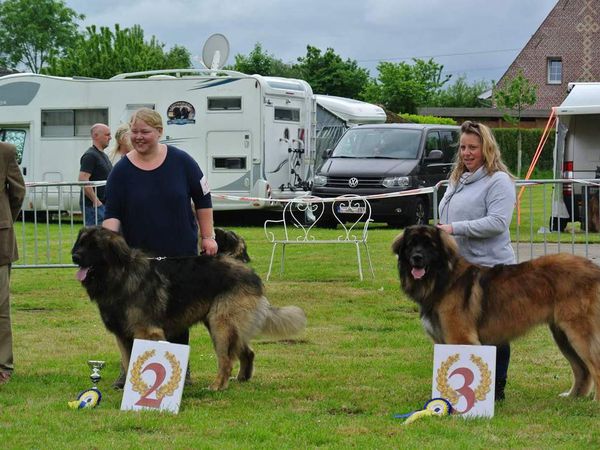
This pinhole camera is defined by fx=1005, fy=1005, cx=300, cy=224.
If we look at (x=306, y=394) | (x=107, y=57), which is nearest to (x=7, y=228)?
(x=306, y=394)

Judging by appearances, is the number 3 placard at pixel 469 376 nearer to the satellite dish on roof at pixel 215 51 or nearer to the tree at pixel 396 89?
the satellite dish on roof at pixel 215 51

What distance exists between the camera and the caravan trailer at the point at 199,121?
20062 mm

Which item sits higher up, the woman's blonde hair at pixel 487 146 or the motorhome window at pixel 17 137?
the motorhome window at pixel 17 137

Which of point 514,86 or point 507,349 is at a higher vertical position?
point 514,86

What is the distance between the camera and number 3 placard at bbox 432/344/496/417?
243 inches

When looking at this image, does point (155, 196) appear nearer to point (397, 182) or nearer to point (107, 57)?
point (397, 182)

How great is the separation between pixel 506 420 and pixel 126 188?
2951mm

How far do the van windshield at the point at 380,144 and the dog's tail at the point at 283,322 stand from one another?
12.9 m

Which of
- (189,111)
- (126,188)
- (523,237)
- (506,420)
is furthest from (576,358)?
(189,111)

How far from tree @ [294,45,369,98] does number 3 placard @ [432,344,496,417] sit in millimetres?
45429

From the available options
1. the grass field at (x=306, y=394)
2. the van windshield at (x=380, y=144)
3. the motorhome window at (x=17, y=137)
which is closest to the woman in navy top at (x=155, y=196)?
the grass field at (x=306, y=394)

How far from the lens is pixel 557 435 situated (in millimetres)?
5758

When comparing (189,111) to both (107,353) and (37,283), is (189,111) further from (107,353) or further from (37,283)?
(107,353)

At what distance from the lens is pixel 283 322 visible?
291 inches
